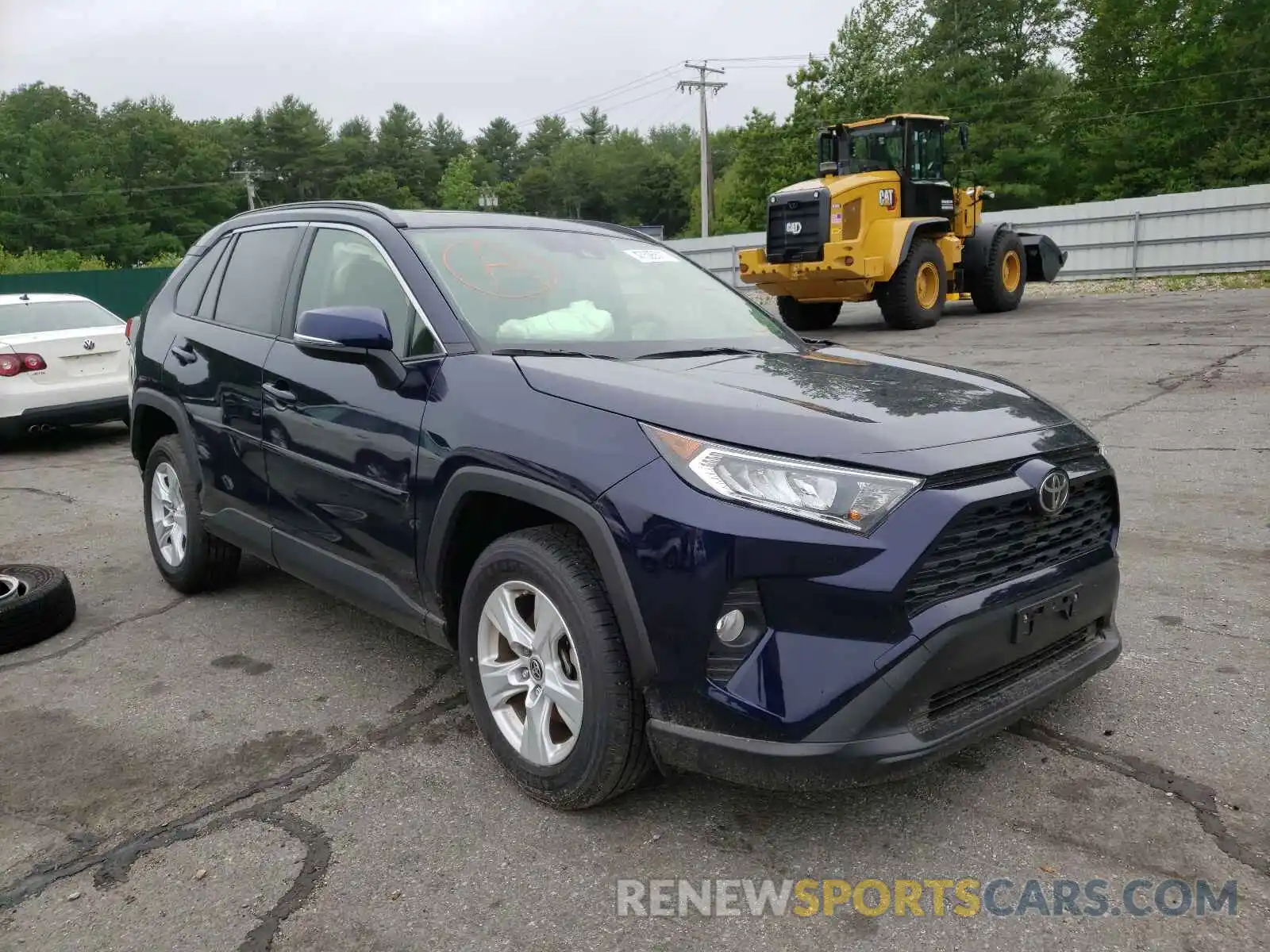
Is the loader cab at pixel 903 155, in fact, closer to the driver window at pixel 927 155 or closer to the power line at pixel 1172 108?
the driver window at pixel 927 155

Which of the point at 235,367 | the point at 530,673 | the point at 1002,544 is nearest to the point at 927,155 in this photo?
the point at 235,367

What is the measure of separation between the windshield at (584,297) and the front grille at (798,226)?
1180 cm

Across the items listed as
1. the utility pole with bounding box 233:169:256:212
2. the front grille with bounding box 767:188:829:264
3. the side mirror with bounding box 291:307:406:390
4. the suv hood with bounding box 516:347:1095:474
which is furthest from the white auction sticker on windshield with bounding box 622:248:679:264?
the utility pole with bounding box 233:169:256:212

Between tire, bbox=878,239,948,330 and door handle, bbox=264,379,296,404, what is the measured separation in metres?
13.0

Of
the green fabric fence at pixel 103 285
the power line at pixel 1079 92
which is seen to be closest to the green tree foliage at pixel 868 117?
the power line at pixel 1079 92

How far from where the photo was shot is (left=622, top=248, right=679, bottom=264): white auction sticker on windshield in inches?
165

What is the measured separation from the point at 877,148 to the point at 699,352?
14.1 meters

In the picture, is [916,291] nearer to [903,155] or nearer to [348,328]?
[903,155]

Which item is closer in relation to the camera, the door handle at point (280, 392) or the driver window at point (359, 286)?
the driver window at point (359, 286)

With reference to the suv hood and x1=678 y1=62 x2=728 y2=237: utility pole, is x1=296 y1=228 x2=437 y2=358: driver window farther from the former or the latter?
x1=678 y1=62 x2=728 y2=237: utility pole

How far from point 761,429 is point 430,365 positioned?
1.21m

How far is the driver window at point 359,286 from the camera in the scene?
3.38 meters

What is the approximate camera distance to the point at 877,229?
15594 millimetres

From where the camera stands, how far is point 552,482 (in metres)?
2.74
